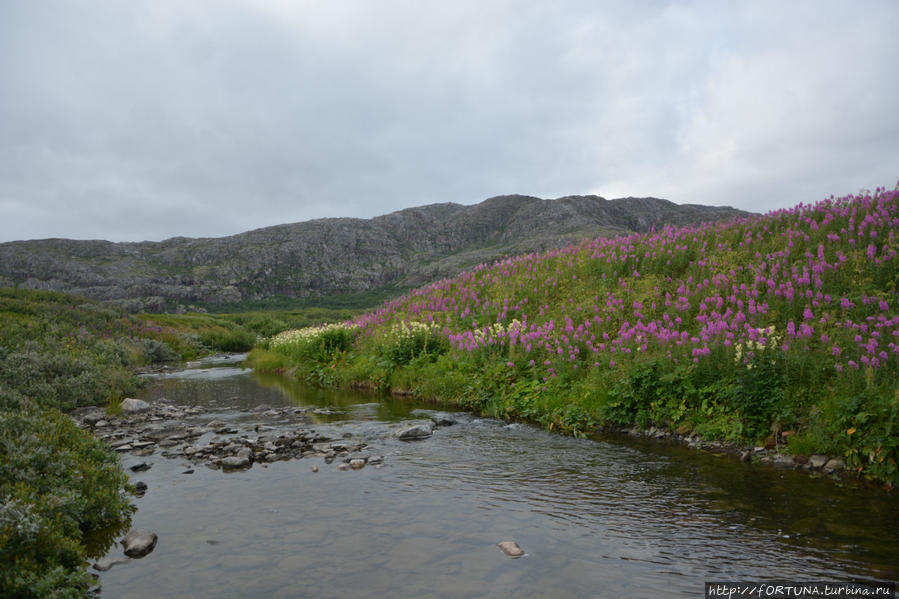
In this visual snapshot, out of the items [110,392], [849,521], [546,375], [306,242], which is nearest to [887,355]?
[849,521]

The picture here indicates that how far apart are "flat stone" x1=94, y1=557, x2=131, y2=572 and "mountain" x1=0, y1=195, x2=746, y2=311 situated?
111 metres

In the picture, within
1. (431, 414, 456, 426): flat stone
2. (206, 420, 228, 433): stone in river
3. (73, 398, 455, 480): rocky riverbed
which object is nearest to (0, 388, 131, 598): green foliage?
(73, 398, 455, 480): rocky riverbed

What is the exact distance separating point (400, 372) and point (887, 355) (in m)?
11.9

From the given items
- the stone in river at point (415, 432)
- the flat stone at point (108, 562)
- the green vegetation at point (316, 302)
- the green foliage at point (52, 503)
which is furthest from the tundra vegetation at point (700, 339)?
the green vegetation at point (316, 302)

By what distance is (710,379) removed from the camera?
866cm

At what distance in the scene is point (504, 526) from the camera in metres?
5.56

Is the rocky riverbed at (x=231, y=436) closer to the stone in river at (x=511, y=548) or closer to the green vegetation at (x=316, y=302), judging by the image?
the stone in river at (x=511, y=548)

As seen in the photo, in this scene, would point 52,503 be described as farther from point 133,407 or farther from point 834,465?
point 834,465

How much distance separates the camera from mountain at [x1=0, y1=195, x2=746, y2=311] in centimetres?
12538

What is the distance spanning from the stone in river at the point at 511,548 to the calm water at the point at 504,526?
96 millimetres

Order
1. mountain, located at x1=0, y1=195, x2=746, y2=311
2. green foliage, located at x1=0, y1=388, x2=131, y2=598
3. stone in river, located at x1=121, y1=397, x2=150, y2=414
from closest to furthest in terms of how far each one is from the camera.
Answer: green foliage, located at x1=0, y1=388, x2=131, y2=598
stone in river, located at x1=121, y1=397, x2=150, y2=414
mountain, located at x1=0, y1=195, x2=746, y2=311

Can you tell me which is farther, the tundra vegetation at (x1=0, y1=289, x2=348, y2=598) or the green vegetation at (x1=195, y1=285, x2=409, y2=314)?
the green vegetation at (x1=195, y1=285, x2=409, y2=314)

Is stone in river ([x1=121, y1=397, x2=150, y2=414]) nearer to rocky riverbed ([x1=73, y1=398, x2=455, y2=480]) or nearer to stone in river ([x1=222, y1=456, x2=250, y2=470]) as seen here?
rocky riverbed ([x1=73, y1=398, x2=455, y2=480])

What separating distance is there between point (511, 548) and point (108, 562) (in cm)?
415
